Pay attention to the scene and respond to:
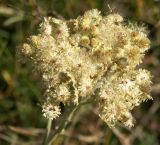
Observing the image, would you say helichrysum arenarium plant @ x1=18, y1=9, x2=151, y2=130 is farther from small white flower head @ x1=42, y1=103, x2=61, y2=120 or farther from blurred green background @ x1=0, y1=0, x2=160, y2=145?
blurred green background @ x1=0, y1=0, x2=160, y2=145

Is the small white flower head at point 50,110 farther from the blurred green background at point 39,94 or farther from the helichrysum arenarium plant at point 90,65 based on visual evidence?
the blurred green background at point 39,94

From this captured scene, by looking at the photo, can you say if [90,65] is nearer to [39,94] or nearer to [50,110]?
[50,110]

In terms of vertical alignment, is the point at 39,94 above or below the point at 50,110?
above

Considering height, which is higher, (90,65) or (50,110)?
(90,65)

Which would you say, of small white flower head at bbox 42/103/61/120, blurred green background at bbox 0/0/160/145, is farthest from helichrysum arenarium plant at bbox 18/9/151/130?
blurred green background at bbox 0/0/160/145

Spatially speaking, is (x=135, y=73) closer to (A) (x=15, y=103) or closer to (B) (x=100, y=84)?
(B) (x=100, y=84)

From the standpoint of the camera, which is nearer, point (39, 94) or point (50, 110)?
point (50, 110)

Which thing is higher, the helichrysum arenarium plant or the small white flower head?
the helichrysum arenarium plant

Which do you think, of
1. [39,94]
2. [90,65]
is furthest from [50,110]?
[39,94]
